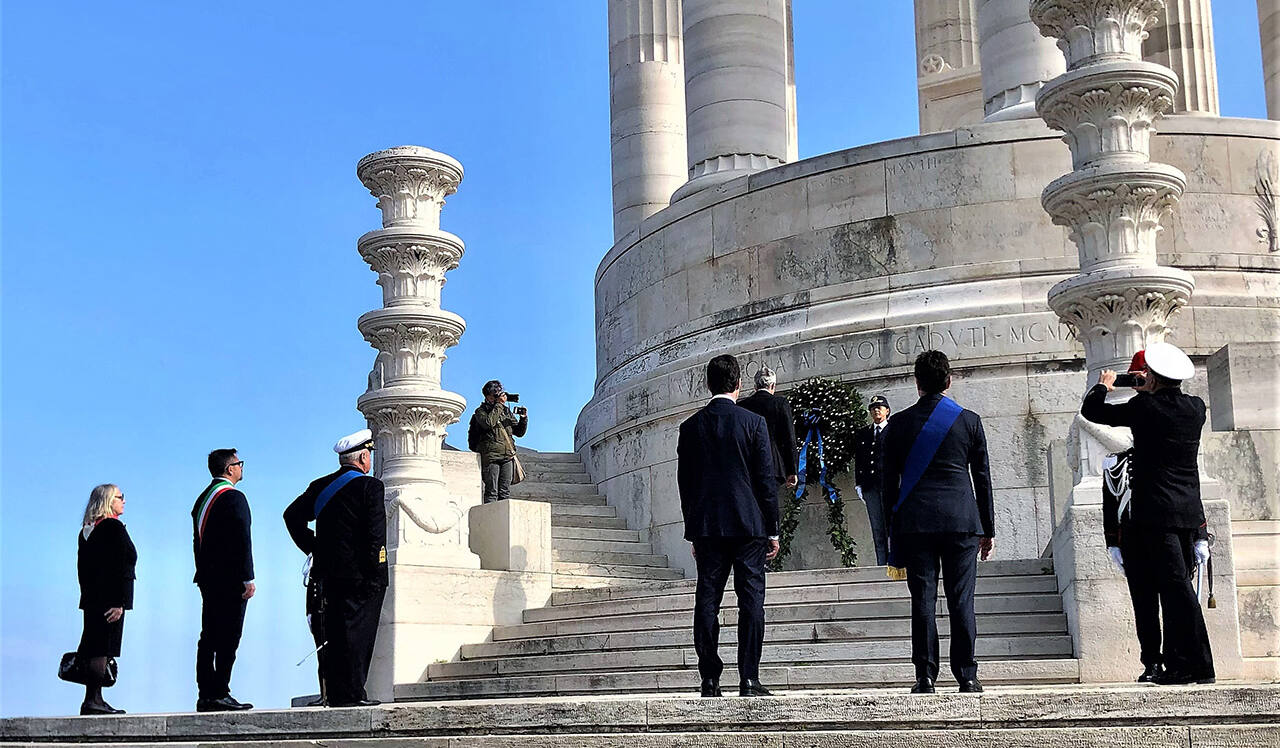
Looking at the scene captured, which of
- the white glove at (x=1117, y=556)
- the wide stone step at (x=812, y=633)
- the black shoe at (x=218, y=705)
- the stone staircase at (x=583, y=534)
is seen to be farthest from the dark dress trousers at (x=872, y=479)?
the black shoe at (x=218, y=705)

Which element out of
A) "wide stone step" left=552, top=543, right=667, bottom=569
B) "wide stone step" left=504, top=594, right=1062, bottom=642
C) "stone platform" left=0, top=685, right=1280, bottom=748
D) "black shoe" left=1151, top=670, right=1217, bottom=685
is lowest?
"stone platform" left=0, top=685, right=1280, bottom=748

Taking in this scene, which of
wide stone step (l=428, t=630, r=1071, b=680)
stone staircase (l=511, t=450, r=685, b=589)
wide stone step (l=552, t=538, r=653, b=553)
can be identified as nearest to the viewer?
wide stone step (l=428, t=630, r=1071, b=680)

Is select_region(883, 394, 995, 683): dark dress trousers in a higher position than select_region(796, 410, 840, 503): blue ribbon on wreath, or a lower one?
lower

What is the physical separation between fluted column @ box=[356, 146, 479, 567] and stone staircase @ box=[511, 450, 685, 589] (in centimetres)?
202

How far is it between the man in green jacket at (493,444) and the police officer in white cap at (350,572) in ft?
33.6

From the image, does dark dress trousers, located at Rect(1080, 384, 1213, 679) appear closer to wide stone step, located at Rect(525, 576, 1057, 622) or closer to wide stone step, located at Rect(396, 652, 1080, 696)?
wide stone step, located at Rect(396, 652, 1080, 696)

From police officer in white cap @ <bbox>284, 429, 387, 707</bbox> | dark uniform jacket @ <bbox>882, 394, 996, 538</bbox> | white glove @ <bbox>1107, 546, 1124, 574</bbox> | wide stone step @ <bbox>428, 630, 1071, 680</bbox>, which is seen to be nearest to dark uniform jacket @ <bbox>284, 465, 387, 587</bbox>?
police officer in white cap @ <bbox>284, 429, 387, 707</bbox>

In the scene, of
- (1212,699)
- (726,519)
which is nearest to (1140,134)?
(726,519)

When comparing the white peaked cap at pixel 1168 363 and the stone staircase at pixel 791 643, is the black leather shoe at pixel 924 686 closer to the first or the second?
the white peaked cap at pixel 1168 363

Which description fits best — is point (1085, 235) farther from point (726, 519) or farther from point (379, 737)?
point (379, 737)

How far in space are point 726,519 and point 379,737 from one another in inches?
94.0

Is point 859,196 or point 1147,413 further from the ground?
point 859,196

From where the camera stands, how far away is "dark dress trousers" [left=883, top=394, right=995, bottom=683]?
9633 mm

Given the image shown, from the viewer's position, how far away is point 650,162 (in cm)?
3322
